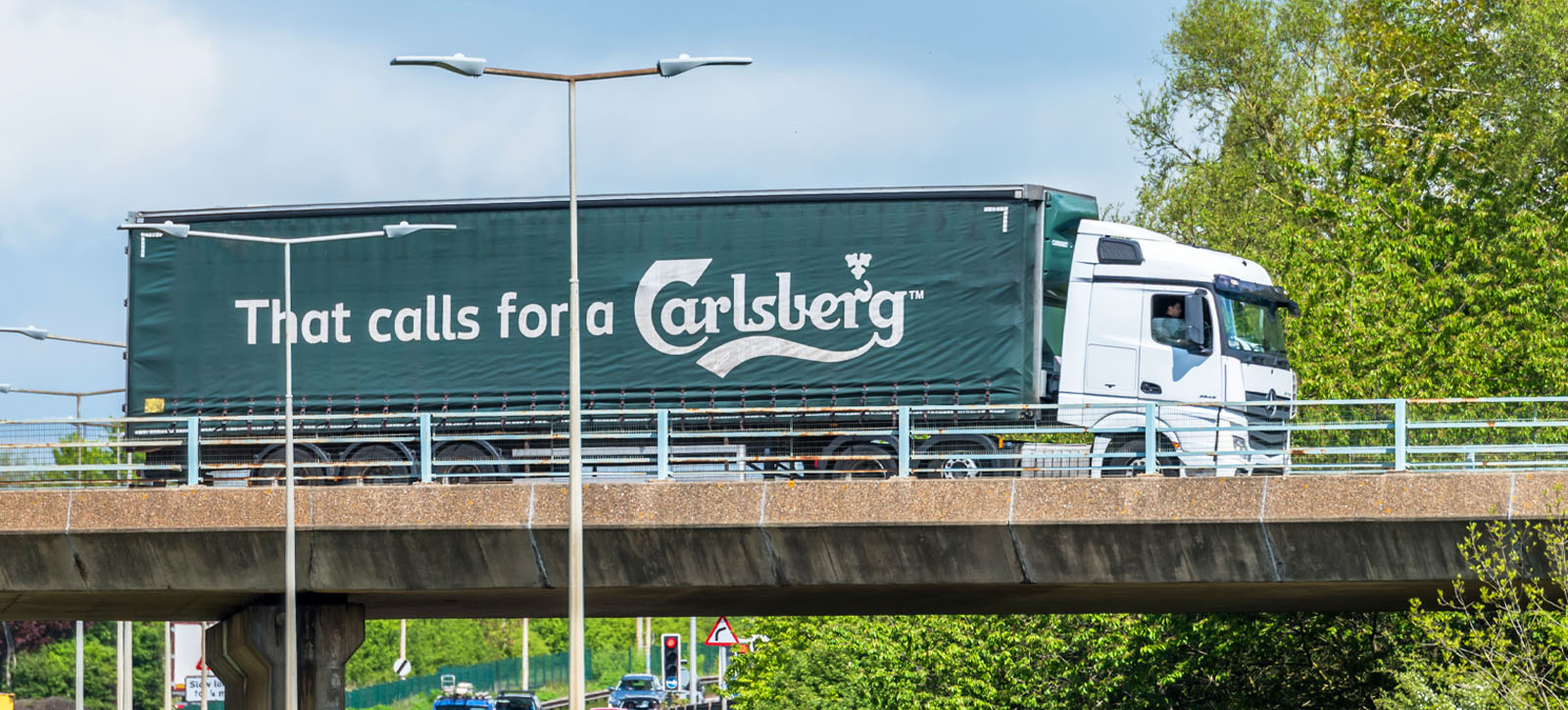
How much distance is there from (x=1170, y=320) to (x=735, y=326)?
5575 millimetres

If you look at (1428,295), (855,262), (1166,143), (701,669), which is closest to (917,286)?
(855,262)

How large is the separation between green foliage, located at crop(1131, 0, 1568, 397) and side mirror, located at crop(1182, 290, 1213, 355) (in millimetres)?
10254

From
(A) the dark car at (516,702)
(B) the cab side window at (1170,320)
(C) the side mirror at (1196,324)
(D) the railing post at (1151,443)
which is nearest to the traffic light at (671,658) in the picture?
(A) the dark car at (516,702)

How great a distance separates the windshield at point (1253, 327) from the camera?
2506 centimetres

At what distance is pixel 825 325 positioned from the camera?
25.3 m

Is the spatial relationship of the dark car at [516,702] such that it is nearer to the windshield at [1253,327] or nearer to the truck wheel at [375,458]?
the truck wheel at [375,458]

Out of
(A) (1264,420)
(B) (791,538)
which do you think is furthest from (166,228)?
(A) (1264,420)

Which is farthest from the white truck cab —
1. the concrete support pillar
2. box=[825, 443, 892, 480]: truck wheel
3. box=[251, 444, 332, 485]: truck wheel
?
box=[251, 444, 332, 485]: truck wheel

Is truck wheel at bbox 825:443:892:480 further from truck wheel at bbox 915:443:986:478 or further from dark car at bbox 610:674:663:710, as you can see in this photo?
dark car at bbox 610:674:663:710

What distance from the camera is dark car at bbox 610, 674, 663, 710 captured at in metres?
66.8

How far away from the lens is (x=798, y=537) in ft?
67.1

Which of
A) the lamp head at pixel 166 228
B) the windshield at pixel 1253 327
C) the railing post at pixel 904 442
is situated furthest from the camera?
the lamp head at pixel 166 228

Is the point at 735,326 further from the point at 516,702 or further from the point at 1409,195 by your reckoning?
the point at 516,702

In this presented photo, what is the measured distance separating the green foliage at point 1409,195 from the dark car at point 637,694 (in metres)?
26.3
